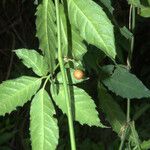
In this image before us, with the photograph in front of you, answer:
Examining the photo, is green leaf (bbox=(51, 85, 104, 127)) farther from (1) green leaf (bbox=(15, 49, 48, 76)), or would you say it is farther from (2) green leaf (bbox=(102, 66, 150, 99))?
(2) green leaf (bbox=(102, 66, 150, 99))

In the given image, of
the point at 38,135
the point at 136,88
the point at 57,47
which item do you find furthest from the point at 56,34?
the point at 136,88

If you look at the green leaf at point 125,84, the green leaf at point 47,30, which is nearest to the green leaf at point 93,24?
the green leaf at point 47,30

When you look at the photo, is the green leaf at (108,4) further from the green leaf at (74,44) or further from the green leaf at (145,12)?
the green leaf at (145,12)

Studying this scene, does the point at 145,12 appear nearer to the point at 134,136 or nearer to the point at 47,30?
the point at 134,136

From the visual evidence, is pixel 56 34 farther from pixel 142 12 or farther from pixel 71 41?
pixel 142 12

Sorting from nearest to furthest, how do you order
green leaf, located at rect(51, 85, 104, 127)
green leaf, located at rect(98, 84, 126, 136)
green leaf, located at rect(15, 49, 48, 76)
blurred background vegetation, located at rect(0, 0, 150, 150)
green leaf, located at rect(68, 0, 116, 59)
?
green leaf, located at rect(68, 0, 116, 59) < green leaf, located at rect(51, 85, 104, 127) < green leaf, located at rect(15, 49, 48, 76) < green leaf, located at rect(98, 84, 126, 136) < blurred background vegetation, located at rect(0, 0, 150, 150)

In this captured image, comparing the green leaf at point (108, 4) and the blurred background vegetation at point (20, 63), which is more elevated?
the green leaf at point (108, 4)

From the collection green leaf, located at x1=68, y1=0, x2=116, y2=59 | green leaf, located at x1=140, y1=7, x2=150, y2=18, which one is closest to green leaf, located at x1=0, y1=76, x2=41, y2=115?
green leaf, located at x1=68, y1=0, x2=116, y2=59
